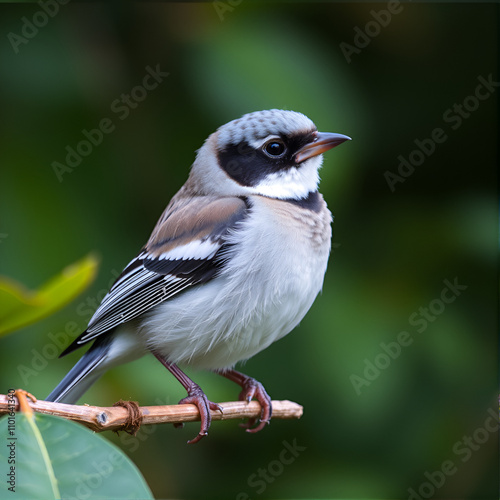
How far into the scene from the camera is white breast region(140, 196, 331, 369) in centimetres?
254

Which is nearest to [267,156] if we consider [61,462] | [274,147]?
[274,147]

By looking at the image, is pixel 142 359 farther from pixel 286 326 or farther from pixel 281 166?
pixel 281 166

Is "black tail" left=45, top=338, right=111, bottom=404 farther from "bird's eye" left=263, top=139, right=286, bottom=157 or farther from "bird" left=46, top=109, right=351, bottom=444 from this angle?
"bird's eye" left=263, top=139, right=286, bottom=157

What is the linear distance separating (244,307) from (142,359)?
711 mm

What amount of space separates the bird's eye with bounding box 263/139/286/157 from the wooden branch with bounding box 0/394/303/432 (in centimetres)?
98

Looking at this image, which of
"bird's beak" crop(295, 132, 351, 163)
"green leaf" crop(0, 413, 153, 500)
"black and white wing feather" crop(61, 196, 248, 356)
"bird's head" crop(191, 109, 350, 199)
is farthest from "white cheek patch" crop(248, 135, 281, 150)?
"green leaf" crop(0, 413, 153, 500)

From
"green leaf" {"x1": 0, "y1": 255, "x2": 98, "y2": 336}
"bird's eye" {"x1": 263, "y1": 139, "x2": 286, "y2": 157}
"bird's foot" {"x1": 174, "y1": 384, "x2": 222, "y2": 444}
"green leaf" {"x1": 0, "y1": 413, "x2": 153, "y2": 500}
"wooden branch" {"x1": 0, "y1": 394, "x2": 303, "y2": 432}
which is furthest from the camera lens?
"bird's eye" {"x1": 263, "y1": 139, "x2": 286, "y2": 157}

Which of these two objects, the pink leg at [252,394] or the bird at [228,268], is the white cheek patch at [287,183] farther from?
the pink leg at [252,394]

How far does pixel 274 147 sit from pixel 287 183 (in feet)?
0.52

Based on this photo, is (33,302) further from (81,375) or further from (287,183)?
(287,183)

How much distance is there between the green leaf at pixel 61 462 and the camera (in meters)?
1.31

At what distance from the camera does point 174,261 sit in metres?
2.69

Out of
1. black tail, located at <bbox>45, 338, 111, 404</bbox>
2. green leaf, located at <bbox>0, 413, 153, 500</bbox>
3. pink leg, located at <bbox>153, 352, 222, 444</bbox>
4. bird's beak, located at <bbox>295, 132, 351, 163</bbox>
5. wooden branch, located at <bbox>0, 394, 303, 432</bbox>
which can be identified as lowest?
black tail, located at <bbox>45, 338, 111, 404</bbox>

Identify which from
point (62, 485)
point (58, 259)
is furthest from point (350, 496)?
point (62, 485)
